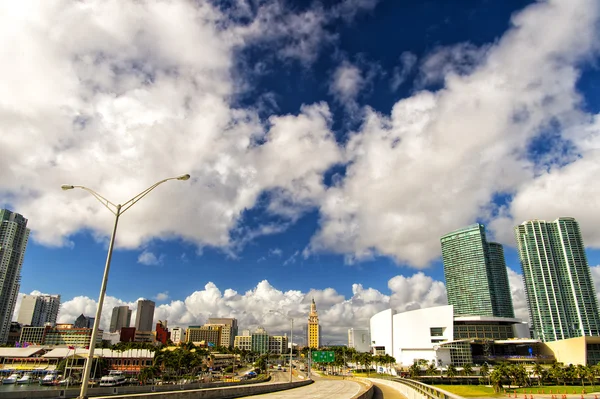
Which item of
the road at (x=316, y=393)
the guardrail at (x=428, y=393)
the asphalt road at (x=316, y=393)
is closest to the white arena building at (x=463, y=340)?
the road at (x=316, y=393)

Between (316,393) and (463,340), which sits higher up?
(463,340)

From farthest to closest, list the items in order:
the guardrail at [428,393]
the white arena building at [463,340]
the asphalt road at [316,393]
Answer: the white arena building at [463,340]
the asphalt road at [316,393]
the guardrail at [428,393]

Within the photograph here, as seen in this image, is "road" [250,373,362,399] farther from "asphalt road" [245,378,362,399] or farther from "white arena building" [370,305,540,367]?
"white arena building" [370,305,540,367]

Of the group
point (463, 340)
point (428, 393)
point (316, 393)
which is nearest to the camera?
point (428, 393)

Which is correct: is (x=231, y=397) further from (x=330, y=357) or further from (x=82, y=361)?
(x=82, y=361)

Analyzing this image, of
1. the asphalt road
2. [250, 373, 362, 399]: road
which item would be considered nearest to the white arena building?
[250, 373, 362, 399]: road

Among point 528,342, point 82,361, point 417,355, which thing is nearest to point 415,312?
point 417,355

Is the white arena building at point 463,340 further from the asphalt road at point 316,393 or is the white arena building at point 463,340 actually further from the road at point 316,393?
the asphalt road at point 316,393

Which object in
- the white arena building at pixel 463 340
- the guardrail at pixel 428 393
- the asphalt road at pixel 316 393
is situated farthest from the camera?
the white arena building at pixel 463 340

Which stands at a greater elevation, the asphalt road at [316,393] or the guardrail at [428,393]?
the guardrail at [428,393]

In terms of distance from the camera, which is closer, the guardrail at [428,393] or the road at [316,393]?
the guardrail at [428,393]

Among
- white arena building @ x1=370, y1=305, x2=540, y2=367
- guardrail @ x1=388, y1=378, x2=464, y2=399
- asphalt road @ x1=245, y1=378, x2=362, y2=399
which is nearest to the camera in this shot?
guardrail @ x1=388, y1=378, x2=464, y2=399

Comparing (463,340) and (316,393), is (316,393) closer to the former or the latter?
(316,393)

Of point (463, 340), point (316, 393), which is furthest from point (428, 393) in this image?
point (463, 340)
